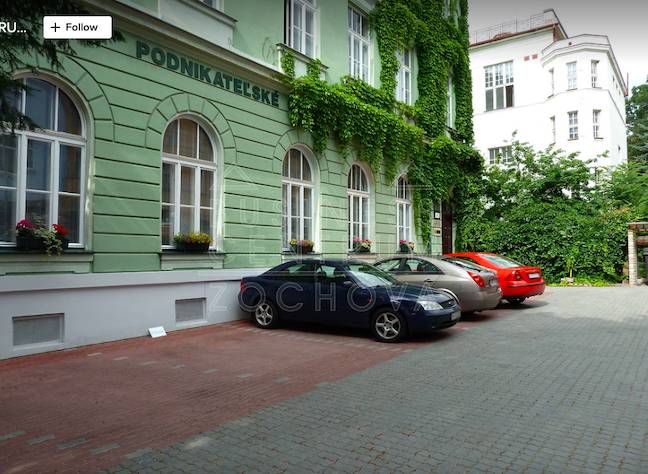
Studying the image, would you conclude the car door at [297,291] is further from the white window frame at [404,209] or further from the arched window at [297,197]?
the white window frame at [404,209]

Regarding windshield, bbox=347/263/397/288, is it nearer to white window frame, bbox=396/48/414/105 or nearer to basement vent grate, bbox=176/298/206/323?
basement vent grate, bbox=176/298/206/323

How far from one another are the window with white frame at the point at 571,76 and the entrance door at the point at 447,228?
1458 cm

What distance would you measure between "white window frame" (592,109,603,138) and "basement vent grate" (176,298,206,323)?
28.5 metres

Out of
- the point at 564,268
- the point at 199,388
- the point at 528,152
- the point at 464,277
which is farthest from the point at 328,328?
the point at 528,152

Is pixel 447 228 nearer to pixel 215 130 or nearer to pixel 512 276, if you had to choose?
pixel 512 276

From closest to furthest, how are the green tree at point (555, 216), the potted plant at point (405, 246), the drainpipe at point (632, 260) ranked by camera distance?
1. the potted plant at point (405, 246)
2. the drainpipe at point (632, 260)
3. the green tree at point (555, 216)

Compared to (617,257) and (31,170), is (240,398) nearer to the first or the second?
(31,170)

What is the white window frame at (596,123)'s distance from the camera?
3092cm

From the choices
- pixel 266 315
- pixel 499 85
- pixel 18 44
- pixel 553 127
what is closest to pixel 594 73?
pixel 553 127

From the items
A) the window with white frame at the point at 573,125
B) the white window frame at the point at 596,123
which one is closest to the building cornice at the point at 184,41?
the window with white frame at the point at 573,125

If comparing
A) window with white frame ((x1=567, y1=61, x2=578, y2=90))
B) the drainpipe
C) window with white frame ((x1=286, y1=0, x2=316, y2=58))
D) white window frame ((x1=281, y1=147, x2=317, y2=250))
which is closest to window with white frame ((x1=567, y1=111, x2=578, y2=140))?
window with white frame ((x1=567, y1=61, x2=578, y2=90))

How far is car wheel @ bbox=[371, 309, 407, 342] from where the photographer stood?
29.9 ft

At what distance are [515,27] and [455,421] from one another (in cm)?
3468

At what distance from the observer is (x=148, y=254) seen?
9.88 m
